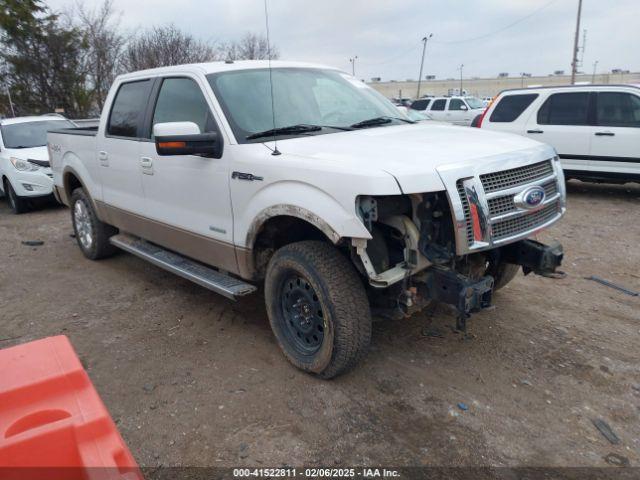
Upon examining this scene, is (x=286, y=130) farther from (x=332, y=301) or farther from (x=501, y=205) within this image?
(x=501, y=205)

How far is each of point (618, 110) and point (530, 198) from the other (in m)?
6.93

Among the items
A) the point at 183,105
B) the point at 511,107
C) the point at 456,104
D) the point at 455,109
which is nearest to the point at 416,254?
the point at 183,105

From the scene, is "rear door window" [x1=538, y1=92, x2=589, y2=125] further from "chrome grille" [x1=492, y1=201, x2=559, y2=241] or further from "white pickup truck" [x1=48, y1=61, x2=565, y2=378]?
"chrome grille" [x1=492, y1=201, x2=559, y2=241]

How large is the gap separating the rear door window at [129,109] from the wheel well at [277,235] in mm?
1877

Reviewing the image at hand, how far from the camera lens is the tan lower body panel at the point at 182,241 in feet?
12.6

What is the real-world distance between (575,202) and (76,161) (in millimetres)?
7794

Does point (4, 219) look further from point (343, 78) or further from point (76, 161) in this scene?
point (343, 78)

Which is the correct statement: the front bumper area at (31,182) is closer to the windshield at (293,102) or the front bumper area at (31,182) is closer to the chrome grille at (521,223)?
the windshield at (293,102)

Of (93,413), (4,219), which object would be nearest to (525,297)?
(93,413)

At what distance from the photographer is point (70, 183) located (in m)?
6.40

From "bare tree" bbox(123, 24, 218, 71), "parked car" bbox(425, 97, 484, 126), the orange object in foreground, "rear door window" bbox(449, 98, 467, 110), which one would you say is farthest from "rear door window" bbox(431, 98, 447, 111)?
the orange object in foreground

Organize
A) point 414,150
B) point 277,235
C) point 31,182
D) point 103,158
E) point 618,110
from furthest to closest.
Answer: point 31,182, point 618,110, point 103,158, point 277,235, point 414,150

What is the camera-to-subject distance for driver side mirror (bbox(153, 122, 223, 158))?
335 cm

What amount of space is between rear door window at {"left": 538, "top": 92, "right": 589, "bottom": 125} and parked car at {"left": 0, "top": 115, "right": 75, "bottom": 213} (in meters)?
9.11
